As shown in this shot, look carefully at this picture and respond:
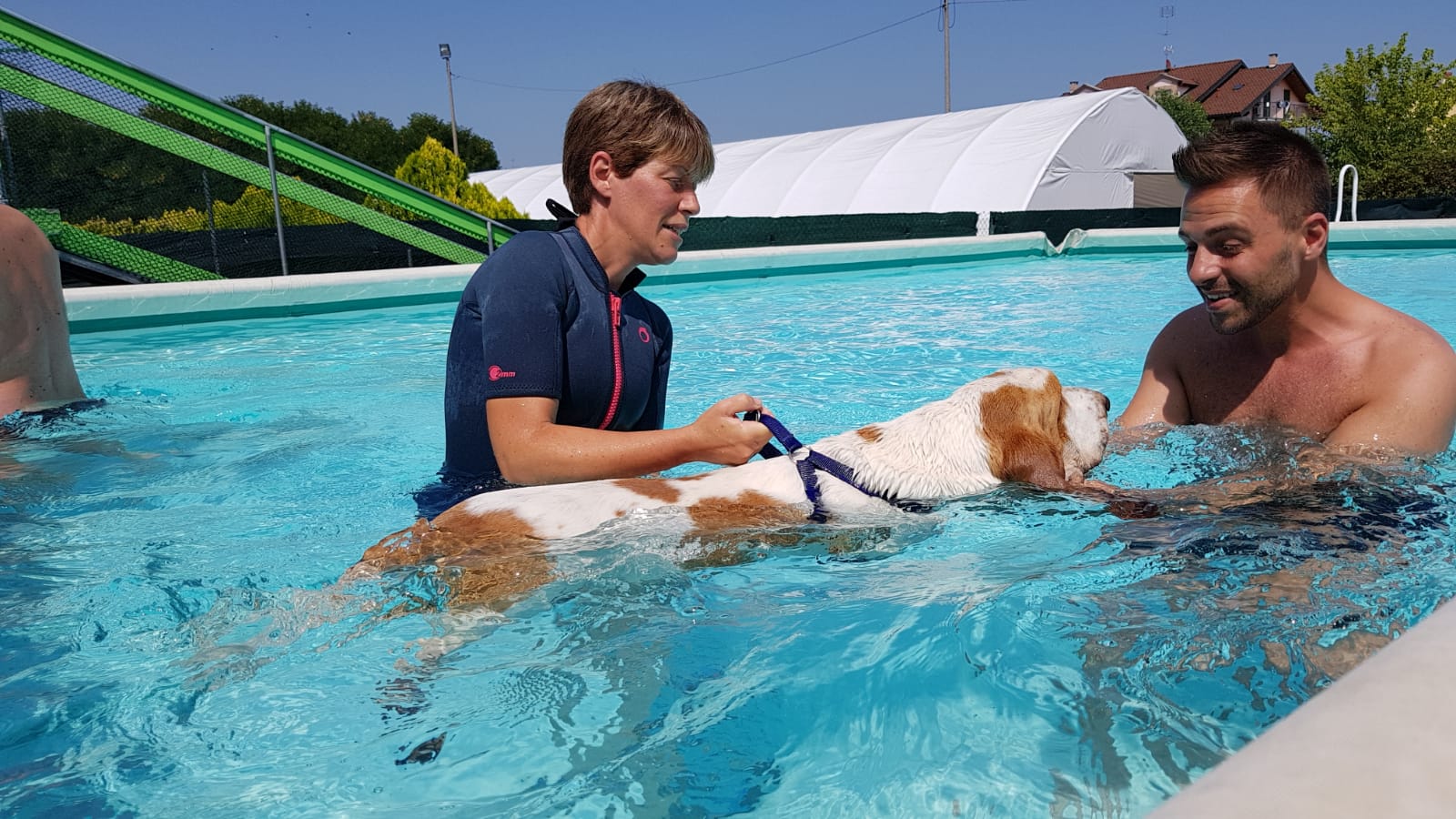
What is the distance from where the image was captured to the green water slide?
10.2 meters

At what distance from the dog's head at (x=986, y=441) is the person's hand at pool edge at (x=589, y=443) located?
0.42 metres

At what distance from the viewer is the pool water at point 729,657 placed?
7.01 feet

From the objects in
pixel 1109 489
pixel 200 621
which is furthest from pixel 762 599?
pixel 200 621

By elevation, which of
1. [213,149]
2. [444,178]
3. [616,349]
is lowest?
[616,349]

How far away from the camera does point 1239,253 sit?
3.24 metres

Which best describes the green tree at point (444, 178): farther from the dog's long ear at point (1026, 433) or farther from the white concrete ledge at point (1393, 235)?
the dog's long ear at point (1026, 433)

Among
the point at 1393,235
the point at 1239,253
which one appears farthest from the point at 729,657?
the point at 1393,235

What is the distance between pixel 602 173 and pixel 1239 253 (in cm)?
207

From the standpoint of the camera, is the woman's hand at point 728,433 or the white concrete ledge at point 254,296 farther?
the white concrete ledge at point 254,296

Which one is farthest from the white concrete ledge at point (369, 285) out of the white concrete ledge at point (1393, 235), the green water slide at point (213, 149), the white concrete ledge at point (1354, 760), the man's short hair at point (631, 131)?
Answer: the white concrete ledge at point (1354, 760)

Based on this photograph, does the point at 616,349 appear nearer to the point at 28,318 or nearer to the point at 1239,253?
the point at 1239,253

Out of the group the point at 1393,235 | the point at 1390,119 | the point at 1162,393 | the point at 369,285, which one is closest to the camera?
the point at 1162,393

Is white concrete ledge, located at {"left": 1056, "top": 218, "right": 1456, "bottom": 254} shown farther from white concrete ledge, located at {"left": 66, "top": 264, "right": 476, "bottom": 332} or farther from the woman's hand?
the woman's hand

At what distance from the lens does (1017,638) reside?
103 inches
